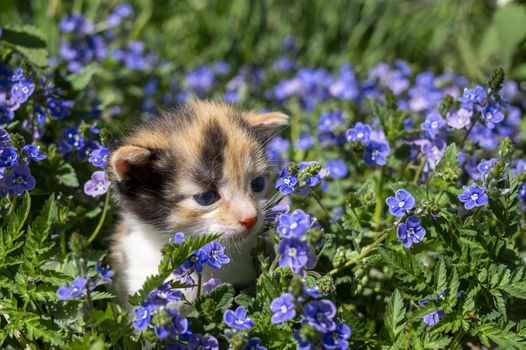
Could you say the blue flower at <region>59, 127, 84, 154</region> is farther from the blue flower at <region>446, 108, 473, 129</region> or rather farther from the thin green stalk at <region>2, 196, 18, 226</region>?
the blue flower at <region>446, 108, 473, 129</region>

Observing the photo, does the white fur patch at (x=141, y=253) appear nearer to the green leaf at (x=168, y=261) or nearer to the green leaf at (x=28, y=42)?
the green leaf at (x=168, y=261)

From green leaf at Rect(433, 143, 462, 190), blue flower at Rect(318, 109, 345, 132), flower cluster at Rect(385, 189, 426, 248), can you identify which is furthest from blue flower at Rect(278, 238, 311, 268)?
blue flower at Rect(318, 109, 345, 132)

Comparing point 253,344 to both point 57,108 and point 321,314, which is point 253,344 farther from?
point 57,108

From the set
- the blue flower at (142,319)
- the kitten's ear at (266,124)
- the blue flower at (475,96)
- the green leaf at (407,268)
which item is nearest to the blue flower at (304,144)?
the kitten's ear at (266,124)

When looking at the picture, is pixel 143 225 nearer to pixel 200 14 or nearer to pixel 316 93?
pixel 316 93

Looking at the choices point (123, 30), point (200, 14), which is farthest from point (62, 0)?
point (200, 14)

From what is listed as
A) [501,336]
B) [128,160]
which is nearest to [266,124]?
[128,160]
